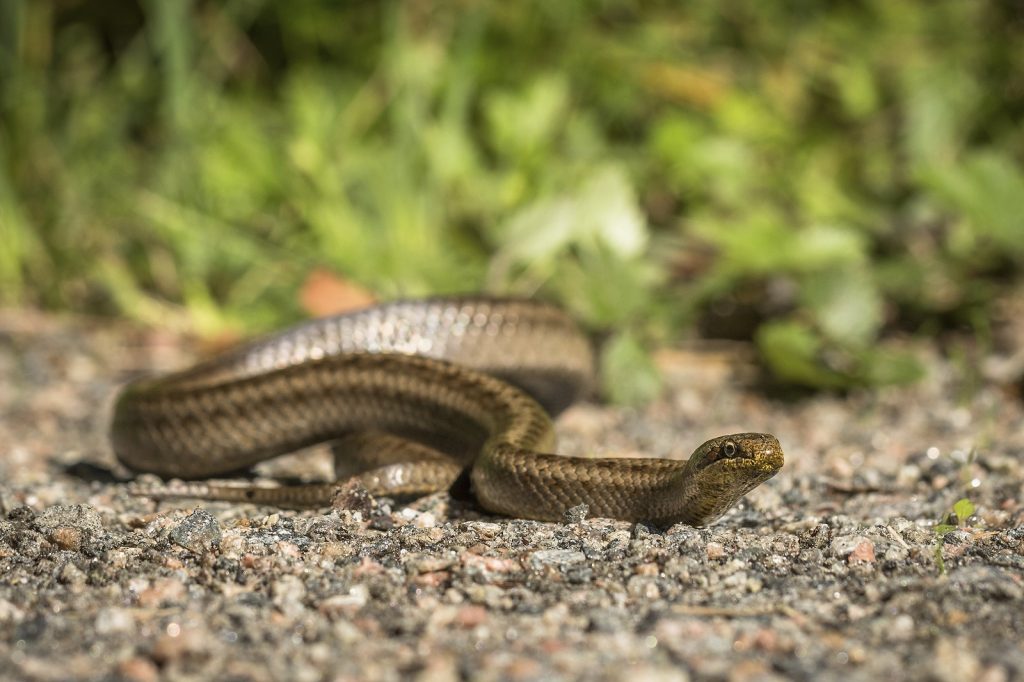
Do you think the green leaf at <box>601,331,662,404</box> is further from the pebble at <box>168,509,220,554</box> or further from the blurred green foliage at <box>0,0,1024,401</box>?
the pebble at <box>168,509,220,554</box>

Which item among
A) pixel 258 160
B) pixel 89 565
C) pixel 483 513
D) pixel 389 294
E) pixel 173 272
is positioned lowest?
pixel 89 565

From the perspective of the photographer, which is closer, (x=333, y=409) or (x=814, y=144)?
(x=333, y=409)

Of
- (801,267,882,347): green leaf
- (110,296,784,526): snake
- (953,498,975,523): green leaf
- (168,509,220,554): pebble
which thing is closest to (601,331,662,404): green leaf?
(110,296,784,526): snake

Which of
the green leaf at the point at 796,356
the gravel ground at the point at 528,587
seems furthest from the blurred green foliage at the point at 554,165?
the gravel ground at the point at 528,587

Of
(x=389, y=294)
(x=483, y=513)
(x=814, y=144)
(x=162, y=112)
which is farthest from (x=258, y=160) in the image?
(x=483, y=513)

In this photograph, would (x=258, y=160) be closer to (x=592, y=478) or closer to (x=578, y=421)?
(x=578, y=421)

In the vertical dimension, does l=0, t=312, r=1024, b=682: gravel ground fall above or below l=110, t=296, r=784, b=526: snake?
below

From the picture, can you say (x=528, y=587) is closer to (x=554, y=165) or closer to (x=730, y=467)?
(x=730, y=467)
